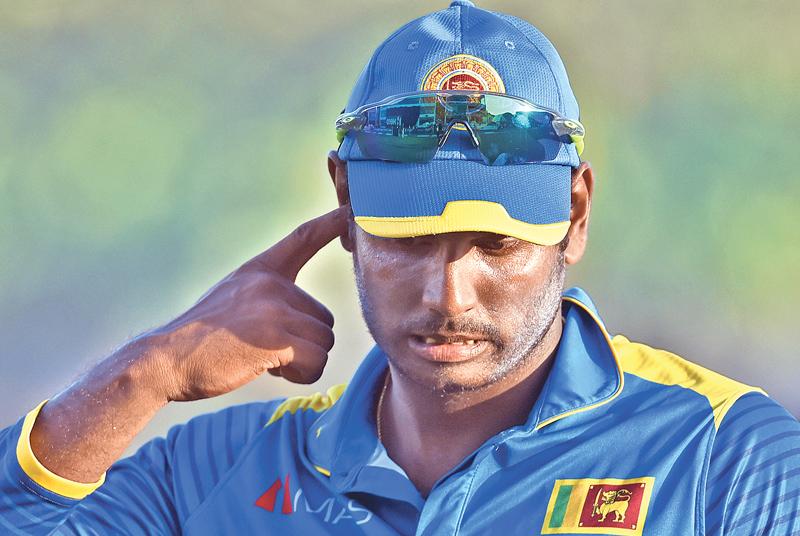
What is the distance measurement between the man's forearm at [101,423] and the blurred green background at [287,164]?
2728mm

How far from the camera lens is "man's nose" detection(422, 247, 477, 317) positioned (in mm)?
2100

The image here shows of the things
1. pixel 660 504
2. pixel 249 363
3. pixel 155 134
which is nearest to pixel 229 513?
pixel 249 363

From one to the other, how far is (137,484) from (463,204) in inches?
37.8

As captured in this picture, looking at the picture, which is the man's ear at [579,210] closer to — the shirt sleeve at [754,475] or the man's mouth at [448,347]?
the man's mouth at [448,347]

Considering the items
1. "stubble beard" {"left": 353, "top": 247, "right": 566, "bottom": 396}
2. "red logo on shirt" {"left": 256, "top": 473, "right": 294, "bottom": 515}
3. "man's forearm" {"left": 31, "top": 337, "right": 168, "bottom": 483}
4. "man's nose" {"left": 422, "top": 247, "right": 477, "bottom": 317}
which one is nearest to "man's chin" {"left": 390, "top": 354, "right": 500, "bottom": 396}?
"stubble beard" {"left": 353, "top": 247, "right": 566, "bottom": 396}

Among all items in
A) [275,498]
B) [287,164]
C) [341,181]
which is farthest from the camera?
[287,164]

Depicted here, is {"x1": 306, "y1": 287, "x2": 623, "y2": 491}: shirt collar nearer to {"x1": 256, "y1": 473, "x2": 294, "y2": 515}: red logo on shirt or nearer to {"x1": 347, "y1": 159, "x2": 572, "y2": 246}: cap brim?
{"x1": 256, "y1": 473, "x2": 294, "y2": 515}: red logo on shirt

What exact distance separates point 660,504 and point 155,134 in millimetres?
3691

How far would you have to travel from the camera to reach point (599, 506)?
6.87ft

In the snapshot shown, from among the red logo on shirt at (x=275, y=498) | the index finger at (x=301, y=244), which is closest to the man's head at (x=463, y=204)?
the index finger at (x=301, y=244)

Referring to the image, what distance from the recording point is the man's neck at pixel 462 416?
2311mm

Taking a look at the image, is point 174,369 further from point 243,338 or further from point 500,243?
point 500,243

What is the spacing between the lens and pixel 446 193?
2.14 metres

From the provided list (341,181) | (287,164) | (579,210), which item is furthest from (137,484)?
(287,164)
